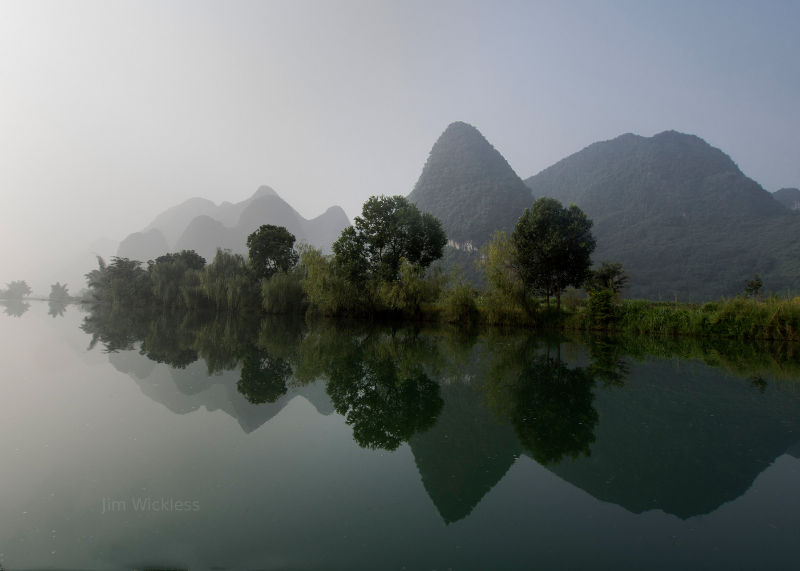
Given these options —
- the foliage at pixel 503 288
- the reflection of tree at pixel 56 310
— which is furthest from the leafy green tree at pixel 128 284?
the foliage at pixel 503 288

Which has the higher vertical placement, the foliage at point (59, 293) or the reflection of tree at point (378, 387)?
the foliage at point (59, 293)

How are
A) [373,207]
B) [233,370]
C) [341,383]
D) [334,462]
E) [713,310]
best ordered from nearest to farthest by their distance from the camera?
[334,462]
[341,383]
[233,370]
[713,310]
[373,207]

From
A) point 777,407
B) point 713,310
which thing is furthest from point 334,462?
point 713,310

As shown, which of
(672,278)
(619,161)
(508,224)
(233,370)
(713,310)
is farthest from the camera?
(619,161)

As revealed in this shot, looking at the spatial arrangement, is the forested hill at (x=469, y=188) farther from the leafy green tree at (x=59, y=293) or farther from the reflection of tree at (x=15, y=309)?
the leafy green tree at (x=59, y=293)

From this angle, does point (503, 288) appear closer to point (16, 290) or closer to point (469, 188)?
point (469, 188)

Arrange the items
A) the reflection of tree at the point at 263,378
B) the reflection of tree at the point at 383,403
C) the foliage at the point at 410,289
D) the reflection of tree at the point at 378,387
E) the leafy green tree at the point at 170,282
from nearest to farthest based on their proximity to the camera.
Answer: the reflection of tree at the point at 383,403
the reflection of tree at the point at 378,387
the reflection of tree at the point at 263,378
the foliage at the point at 410,289
the leafy green tree at the point at 170,282

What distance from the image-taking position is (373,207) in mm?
36438

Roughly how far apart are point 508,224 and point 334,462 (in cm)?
9550

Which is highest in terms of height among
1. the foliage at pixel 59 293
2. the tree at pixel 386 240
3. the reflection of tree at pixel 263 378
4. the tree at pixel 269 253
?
the foliage at pixel 59 293

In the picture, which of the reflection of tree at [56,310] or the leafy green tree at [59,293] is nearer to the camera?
the reflection of tree at [56,310]

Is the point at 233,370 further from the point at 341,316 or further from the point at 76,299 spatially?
the point at 76,299

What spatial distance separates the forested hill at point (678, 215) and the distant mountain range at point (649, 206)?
0.24 metres

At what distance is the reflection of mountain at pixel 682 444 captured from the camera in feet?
15.8
